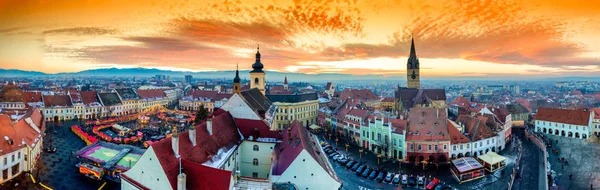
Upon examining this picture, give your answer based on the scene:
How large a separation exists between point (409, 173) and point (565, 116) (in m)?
43.5

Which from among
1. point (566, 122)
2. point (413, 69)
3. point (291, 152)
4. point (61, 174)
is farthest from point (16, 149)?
point (413, 69)

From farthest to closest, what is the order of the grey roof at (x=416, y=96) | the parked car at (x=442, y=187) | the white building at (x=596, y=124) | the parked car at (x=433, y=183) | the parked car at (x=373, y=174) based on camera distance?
the grey roof at (x=416, y=96) → the white building at (x=596, y=124) → the parked car at (x=373, y=174) → the parked car at (x=433, y=183) → the parked car at (x=442, y=187)

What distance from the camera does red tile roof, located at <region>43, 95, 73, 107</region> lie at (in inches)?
3164

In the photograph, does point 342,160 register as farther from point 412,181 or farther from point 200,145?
point 200,145

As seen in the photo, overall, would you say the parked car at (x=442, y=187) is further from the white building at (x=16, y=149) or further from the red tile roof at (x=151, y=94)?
the red tile roof at (x=151, y=94)

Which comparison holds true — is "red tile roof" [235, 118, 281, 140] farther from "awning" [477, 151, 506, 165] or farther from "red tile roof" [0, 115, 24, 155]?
"awning" [477, 151, 506, 165]

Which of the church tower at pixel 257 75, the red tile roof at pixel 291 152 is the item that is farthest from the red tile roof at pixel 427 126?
the church tower at pixel 257 75

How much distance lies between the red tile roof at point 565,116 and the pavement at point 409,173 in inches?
795

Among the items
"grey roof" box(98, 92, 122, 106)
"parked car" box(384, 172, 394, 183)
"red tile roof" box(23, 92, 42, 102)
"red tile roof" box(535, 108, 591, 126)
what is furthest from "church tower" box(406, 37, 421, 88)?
"red tile roof" box(23, 92, 42, 102)

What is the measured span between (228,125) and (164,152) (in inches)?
501

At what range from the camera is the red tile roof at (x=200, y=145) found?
73.9 feet

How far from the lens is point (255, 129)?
3653 cm

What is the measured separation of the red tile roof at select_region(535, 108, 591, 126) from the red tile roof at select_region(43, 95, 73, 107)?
4301 inches

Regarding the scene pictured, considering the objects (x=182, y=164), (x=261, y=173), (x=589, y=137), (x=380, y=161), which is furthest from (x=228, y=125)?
(x=589, y=137)
